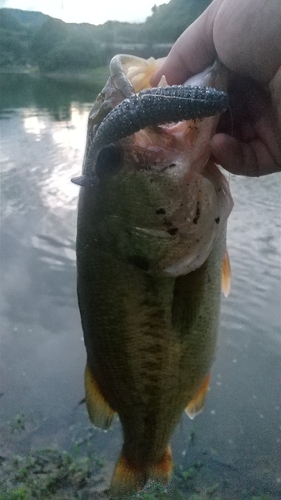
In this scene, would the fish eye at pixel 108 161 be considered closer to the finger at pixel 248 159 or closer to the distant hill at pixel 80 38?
the finger at pixel 248 159

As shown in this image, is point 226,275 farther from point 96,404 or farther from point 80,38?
point 80,38

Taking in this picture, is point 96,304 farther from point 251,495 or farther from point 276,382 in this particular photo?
point 276,382

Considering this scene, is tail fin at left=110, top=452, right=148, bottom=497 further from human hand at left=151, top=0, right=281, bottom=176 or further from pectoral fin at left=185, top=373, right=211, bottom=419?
human hand at left=151, top=0, right=281, bottom=176

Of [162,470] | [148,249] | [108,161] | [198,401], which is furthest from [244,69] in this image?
[162,470]

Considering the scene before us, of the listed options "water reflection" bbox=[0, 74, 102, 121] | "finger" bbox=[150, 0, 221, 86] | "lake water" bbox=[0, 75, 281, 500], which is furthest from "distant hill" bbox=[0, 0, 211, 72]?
"finger" bbox=[150, 0, 221, 86]

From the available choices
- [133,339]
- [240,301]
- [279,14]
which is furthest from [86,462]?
[279,14]
